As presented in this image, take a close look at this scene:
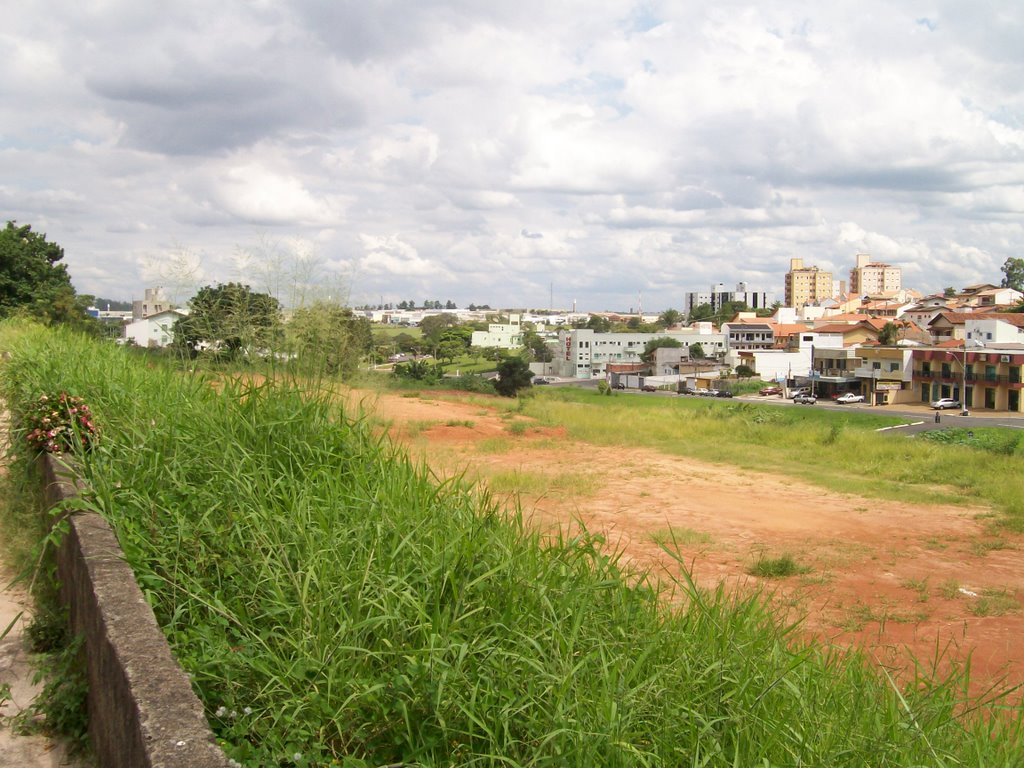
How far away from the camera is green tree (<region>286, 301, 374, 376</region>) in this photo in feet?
16.2

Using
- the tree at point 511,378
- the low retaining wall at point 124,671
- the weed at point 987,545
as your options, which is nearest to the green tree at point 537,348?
the tree at point 511,378

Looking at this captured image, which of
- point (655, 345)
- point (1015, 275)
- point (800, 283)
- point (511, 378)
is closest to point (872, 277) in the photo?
point (800, 283)

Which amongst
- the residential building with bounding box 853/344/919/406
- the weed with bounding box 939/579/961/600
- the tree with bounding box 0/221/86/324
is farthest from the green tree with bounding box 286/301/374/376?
the residential building with bounding box 853/344/919/406

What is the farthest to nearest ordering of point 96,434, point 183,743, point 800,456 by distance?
point 800,456 → point 96,434 → point 183,743

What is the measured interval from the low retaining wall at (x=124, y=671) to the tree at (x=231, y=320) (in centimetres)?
169

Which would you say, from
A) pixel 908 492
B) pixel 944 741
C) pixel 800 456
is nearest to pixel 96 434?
pixel 944 741

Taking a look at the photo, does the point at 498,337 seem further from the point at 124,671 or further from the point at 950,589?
the point at 124,671

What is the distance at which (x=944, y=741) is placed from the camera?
267 cm

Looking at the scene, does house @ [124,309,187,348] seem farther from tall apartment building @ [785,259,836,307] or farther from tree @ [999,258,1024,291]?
tall apartment building @ [785,259,836,307]

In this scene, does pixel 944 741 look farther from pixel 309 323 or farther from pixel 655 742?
pixel 309 323

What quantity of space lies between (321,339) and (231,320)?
62 centimetres

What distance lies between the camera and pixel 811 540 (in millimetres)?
9844

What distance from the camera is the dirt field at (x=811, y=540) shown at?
638cm

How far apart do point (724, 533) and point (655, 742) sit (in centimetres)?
795
